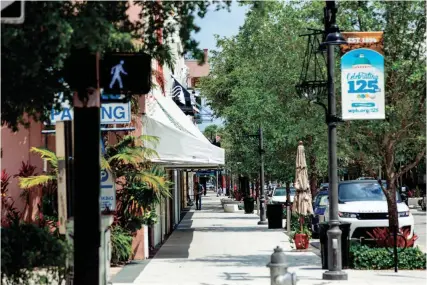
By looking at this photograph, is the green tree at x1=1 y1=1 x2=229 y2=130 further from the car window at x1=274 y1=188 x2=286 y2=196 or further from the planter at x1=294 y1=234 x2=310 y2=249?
the car window at x1=274 y1=188 x2=286 y2=196

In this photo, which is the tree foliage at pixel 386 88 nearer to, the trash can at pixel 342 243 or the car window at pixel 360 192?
the trash can at pixel 342 243

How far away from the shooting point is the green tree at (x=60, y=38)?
254 inches

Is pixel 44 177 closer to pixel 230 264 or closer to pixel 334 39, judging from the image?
pixel 230 264

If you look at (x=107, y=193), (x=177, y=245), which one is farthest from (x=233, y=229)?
(x=107, y=193)

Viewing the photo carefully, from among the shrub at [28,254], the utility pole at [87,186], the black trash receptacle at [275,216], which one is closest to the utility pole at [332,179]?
the utility pole at [87,186]

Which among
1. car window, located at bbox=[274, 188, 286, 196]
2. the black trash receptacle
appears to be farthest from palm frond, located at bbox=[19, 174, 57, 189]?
car window, located at bbox=[274, 188, 286, 196]

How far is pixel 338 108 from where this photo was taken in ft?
56.2

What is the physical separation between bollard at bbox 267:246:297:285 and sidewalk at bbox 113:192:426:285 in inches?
177

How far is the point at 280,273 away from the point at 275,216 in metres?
21.2

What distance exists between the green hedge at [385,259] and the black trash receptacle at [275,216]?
568 inches

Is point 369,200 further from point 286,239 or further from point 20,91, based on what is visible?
point 20,91

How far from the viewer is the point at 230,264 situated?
17328 millimetres

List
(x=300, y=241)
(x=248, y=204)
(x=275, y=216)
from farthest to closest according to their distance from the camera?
(x=248, y=204), (x=275, y=216), (x=300, y=241)

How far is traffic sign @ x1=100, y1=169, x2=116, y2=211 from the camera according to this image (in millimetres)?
12500
